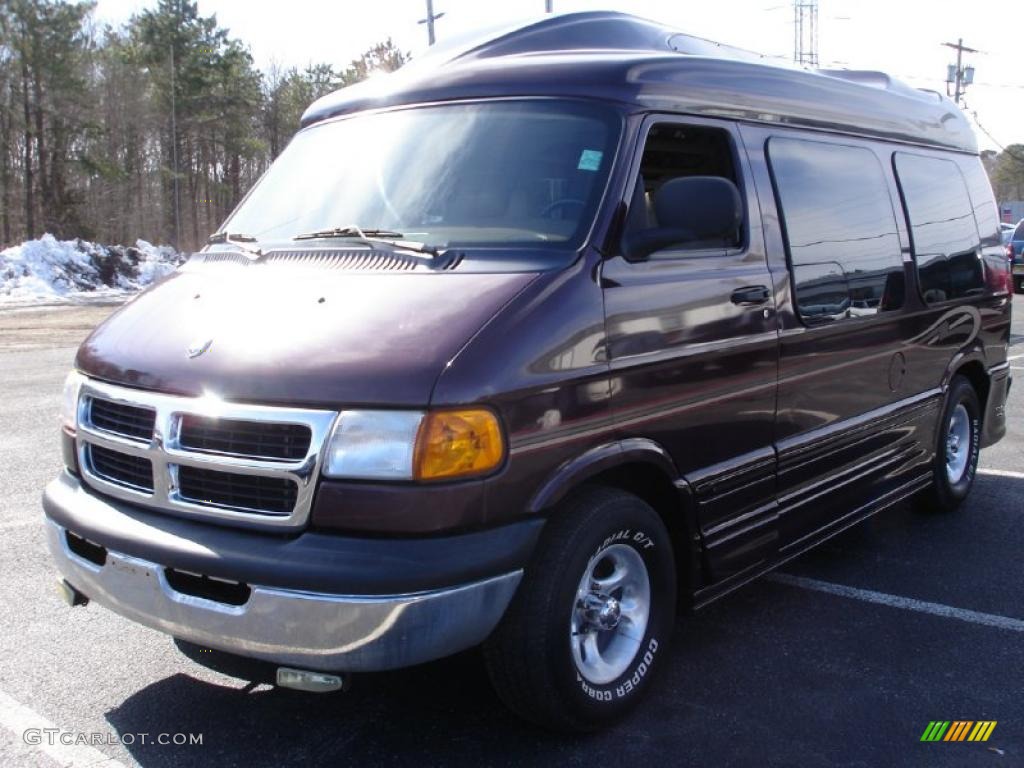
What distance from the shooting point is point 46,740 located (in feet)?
11.0

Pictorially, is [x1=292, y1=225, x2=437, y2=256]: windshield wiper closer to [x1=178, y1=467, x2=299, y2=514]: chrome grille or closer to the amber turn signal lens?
the amber turn signal lens

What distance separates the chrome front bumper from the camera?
2785 mm

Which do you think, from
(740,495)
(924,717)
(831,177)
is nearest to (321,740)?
(740,495)

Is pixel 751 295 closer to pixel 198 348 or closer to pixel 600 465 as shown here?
pixel 600 465

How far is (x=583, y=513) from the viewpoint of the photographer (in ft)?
10.6

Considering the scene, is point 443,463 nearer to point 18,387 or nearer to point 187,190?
point 18,387

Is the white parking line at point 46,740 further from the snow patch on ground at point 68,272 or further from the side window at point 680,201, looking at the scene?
the snow patch on ground at point 68,272

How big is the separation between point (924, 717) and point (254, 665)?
2.37 m

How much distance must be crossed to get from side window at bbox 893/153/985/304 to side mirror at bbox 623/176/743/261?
2292mm

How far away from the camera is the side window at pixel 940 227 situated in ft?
17.9

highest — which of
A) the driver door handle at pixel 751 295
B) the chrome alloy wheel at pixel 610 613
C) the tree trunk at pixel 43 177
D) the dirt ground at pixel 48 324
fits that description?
the tree trunk at pixel 43 177

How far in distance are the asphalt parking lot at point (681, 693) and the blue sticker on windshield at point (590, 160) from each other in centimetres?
197

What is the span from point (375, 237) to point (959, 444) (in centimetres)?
452

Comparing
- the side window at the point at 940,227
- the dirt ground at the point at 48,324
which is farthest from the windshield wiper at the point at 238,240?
the dirt ground at the point at 48,324
